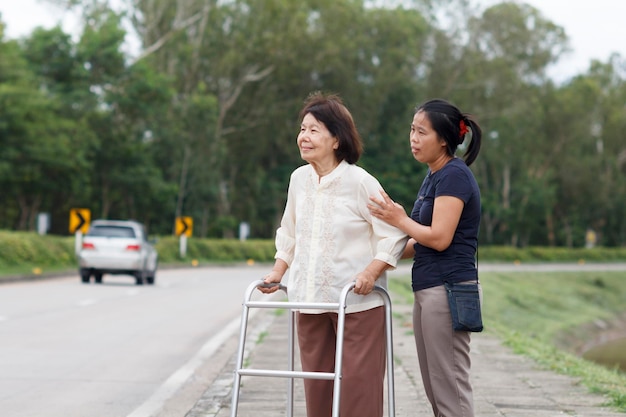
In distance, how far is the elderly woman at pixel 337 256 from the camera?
489 cm

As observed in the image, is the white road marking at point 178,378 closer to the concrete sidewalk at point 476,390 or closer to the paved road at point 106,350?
the paved road at point 106,350

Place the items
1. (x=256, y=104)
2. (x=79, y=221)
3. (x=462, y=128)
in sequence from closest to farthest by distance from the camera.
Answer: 1. (x=462, y=128)
2. (x=79, y=221)
3. (x=256, y=104)

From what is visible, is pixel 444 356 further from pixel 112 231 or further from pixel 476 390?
pixel 112 231

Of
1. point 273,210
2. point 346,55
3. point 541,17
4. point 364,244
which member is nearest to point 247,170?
point 273,210

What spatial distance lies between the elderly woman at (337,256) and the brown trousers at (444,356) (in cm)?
22

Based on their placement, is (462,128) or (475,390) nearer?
(462,128)

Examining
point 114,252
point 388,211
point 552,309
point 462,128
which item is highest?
point 462,128

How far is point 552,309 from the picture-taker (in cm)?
3947

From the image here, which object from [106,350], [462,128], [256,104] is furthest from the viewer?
[256,104]

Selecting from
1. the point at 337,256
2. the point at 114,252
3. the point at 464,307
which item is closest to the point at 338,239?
the point at 337,256

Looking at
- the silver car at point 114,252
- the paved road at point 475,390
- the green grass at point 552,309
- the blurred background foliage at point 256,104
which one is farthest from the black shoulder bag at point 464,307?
the blurred background foliage at point 256,104

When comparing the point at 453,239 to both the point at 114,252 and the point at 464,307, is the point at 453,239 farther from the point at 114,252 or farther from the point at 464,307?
the point at 114,252

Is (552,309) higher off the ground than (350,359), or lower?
lower

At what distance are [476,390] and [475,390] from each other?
0.5 inches
